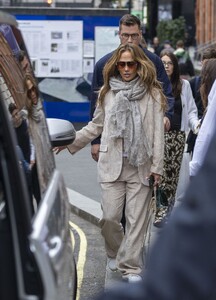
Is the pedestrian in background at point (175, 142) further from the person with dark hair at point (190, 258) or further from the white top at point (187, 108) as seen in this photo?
the person with dark hair at point (190, 258)

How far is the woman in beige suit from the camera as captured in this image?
7.05 meters

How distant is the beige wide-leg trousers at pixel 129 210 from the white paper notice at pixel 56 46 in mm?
10151

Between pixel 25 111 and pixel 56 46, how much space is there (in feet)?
44.3

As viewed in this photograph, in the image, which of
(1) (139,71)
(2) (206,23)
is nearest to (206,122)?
(1) (139,71)

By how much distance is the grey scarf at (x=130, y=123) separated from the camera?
7008 mm

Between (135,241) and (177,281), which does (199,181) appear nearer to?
(177,281)

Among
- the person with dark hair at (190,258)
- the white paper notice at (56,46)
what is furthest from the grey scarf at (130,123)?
the white paper notice at (56,46)

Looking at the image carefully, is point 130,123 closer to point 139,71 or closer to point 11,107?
point 139,71

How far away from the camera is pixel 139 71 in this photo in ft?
23.6

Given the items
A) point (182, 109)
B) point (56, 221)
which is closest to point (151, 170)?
point (182, 109)

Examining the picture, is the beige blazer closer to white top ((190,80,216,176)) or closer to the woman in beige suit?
the woman in beige suit

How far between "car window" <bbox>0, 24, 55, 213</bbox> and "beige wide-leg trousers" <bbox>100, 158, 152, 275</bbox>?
3075 mm

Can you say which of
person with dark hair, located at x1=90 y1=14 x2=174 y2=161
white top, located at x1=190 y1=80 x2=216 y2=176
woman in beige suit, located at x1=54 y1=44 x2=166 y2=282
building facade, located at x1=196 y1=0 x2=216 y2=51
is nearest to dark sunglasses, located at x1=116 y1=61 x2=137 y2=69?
woman in beige suit, located at x1=54 y1=44 x2=166 y2=282

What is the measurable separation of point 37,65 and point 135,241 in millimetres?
10400
